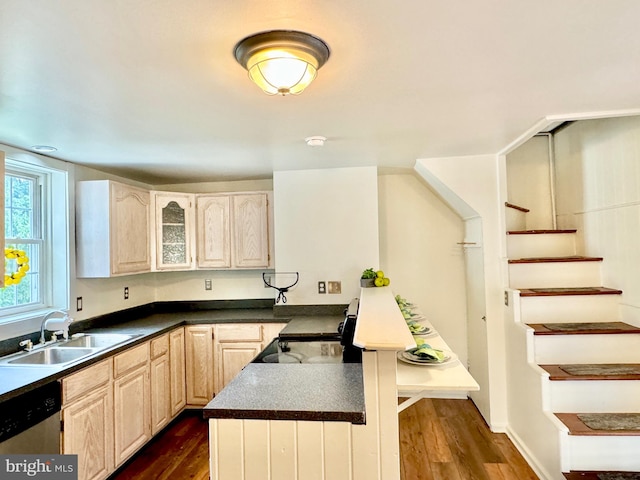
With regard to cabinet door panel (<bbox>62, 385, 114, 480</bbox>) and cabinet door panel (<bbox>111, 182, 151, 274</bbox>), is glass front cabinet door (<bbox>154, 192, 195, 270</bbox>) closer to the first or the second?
cabinet door panel (<bbox>111, 182, 151, 274</bbox>)

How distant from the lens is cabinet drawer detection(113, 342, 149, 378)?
2.53 metres

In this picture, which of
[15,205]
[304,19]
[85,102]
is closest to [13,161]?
[15,205]

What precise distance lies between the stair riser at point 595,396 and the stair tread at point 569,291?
65 cm

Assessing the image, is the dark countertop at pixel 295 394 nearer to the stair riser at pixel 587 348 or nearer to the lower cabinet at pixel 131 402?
the lower cabinet at pixel 131 402

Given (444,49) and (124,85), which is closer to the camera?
(444,49)

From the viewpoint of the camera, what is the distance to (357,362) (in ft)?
6.70

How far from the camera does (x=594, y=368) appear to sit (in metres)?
2.39

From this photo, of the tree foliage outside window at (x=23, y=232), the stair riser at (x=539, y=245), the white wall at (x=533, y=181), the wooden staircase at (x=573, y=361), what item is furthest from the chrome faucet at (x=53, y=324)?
the white wall at (x=533, y=181)

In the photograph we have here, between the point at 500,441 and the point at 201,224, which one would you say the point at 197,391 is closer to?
the point at 201,224

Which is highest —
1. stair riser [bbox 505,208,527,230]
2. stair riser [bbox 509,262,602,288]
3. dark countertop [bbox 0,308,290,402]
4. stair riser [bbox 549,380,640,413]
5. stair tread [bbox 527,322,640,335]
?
stair riser [bbox 505,208,527,230]

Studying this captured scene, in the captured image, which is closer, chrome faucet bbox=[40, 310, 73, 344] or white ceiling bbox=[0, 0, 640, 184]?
white ceiling bbox=[0, 0, 640, 184]

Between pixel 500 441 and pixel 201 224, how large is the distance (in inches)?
126

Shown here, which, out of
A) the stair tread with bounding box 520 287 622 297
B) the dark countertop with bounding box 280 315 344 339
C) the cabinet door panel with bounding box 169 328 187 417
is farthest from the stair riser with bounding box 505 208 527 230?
the cabinet door panel with bounding box 169 328 187 417

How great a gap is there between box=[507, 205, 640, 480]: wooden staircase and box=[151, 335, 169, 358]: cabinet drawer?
281cm
